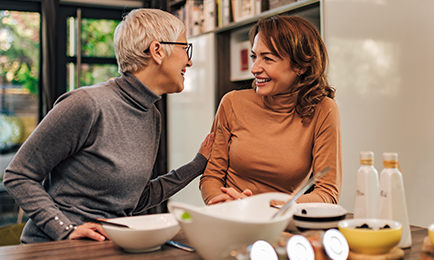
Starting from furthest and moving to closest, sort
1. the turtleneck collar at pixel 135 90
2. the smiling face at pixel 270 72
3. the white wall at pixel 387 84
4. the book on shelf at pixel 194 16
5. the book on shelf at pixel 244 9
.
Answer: the book on shelf at pixel 194 16 → the book on shelf at pixel 244 9 → the white wall at pixel 387 84 → the smiling face at pixel 270 72 → the turtleneck collar at pixel 135 90

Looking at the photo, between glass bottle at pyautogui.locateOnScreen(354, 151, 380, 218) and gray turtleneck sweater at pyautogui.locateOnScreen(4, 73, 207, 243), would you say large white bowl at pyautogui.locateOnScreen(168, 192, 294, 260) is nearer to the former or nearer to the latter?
glass bottle at pyautogui.locateOnScreen(354, 151, 380, 218)

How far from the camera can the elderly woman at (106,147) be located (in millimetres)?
1241

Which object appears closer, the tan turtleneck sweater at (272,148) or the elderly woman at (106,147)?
the elderly woman at (106,147)

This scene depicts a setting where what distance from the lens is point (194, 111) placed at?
3.88 m

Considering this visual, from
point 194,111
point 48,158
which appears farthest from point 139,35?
point 194,111

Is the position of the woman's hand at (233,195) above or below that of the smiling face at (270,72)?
below

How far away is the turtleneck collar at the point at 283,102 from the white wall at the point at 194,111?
1.91 metres

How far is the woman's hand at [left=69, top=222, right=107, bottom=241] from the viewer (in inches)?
42.2

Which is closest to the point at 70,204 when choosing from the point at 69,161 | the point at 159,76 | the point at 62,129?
the point at 69,161

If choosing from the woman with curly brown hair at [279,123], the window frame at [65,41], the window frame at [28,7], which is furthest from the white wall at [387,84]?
the window frame at [28,7]

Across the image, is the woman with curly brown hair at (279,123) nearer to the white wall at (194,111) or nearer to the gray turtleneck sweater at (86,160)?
the gray turtleneck sweater at (86,160)

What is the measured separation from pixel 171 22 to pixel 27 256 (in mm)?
974

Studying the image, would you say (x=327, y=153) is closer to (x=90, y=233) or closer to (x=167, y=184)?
(x=167, y=184)

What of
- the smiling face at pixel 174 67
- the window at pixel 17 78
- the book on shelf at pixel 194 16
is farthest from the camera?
the window at pixel 17 78
